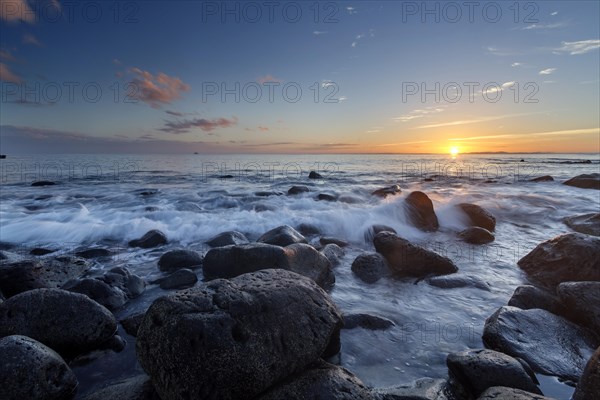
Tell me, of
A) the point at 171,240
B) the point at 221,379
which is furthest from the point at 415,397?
the point at 171,240

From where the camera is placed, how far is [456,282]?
6.02m

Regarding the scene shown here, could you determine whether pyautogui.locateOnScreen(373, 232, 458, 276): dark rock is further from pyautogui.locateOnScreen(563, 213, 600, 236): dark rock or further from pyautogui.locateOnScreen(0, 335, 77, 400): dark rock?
pyautogui.locateOnScreen(563, 213, 600, 236): dark rock

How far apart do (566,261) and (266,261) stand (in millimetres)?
5283

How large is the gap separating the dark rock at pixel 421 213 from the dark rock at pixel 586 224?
400 cm

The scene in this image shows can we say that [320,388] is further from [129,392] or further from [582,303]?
[582,303]

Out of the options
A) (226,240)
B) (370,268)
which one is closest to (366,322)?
(370,268)

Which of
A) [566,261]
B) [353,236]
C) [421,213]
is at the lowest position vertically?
[353,236]

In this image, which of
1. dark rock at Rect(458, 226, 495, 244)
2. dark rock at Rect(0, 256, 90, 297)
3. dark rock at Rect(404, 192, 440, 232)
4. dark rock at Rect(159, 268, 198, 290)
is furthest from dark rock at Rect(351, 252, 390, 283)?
dark rock at Rect(0, 256, 90, 297)

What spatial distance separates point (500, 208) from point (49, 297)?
15147 mm

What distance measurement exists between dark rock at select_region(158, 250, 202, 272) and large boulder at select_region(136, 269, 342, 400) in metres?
3.88

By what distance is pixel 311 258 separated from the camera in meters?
6.00

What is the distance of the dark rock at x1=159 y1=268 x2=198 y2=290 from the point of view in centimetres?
594

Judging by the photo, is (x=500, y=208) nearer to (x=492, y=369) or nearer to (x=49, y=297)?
(x=492, y=369)

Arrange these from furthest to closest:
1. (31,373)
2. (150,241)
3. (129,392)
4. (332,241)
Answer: (332,241) → (150,241) → (129,392) → (31,373)
